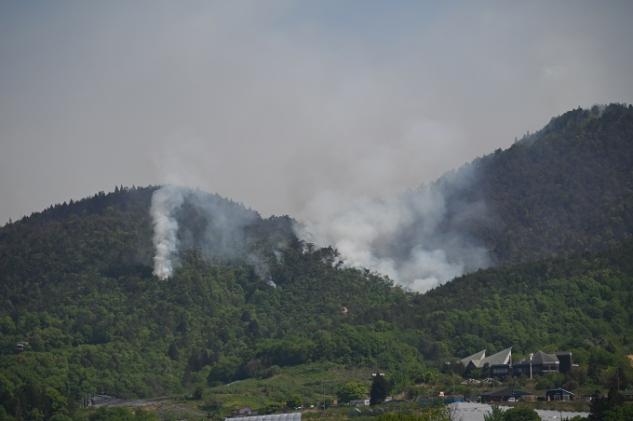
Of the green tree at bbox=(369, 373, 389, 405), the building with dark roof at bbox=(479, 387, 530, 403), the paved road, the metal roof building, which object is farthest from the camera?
the green tree at bbox=(369, 373, 389, 405)

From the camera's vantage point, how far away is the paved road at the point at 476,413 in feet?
414

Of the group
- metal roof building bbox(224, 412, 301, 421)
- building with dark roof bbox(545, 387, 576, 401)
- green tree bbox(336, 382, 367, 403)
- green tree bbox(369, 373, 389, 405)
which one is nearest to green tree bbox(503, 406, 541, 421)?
building with dark roof bbox(545, 387, 576, 401)

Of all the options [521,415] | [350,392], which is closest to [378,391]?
[350,392]

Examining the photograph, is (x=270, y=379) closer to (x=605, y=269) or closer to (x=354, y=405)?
(x=354, y=405)

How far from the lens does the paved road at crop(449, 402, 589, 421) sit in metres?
126

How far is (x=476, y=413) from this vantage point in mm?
132500

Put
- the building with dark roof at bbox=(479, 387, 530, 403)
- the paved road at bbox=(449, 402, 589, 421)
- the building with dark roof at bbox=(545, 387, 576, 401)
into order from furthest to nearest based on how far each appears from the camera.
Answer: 1. the building with dark roof at bbox=(479, 387, 530, 403)
2. the building with dark roof at bbox=(545, 387, 576, 401)
3. the paved road at bbox=(449, 402, 589, 421)

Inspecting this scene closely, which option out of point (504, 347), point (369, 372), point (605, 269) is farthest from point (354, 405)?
point (605, 269)

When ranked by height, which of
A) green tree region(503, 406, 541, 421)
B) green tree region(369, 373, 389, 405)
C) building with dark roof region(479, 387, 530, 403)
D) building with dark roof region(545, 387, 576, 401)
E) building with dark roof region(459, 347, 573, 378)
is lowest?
green tree region(503, 406, 541, 421)

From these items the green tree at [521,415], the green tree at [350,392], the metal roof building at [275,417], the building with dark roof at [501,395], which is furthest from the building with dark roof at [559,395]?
the metal roof building at [275,417]

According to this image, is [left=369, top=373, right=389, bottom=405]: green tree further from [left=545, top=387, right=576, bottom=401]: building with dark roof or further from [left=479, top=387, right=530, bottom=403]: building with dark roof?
[left=545, top=387, right=576, bottom=401]: building with dark roof

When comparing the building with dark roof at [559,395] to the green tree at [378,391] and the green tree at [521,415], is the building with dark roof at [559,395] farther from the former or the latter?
the green tree at [378,391]

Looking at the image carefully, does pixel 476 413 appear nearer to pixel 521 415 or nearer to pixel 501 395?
pixel 521 415

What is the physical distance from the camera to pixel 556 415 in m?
127
